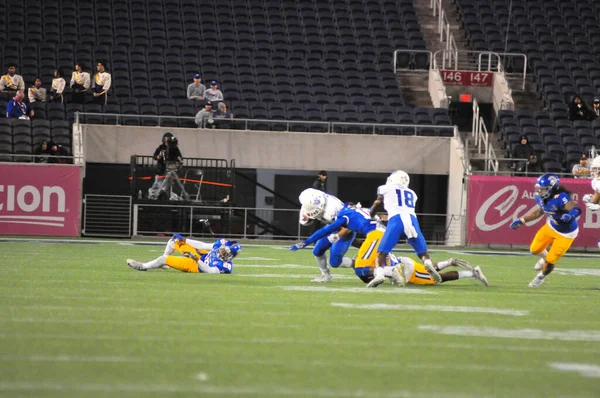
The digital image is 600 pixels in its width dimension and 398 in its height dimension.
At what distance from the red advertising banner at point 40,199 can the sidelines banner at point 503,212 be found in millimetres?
9416

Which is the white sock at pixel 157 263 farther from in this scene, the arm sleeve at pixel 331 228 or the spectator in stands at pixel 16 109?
the spectator in stands at pixel 16 109

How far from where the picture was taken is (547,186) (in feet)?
42.2

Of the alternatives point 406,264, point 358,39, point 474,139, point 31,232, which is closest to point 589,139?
point 474,139

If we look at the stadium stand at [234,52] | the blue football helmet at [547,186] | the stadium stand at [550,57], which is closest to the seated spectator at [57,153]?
the stadium stand at [234,52]

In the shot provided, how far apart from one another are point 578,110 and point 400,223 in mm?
17601

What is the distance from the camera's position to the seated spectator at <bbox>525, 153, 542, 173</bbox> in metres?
24.7

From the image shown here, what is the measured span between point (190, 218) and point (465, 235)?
6608 millimetres

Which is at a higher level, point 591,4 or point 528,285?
point 591,4

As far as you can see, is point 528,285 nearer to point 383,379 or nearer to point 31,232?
point 383,379

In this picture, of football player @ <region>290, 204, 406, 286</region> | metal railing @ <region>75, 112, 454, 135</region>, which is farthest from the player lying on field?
metal railing @ <region>75, 112, 454, 135</region>

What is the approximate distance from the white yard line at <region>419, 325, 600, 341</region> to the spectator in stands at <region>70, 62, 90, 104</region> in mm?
19470

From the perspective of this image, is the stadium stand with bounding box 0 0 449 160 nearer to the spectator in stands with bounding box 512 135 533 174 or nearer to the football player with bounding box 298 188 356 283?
the spectator in stands with bounding box 512 135 533 174

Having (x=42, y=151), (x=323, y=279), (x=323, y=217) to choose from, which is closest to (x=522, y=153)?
(x=42, y=151)

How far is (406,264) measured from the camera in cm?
1186
